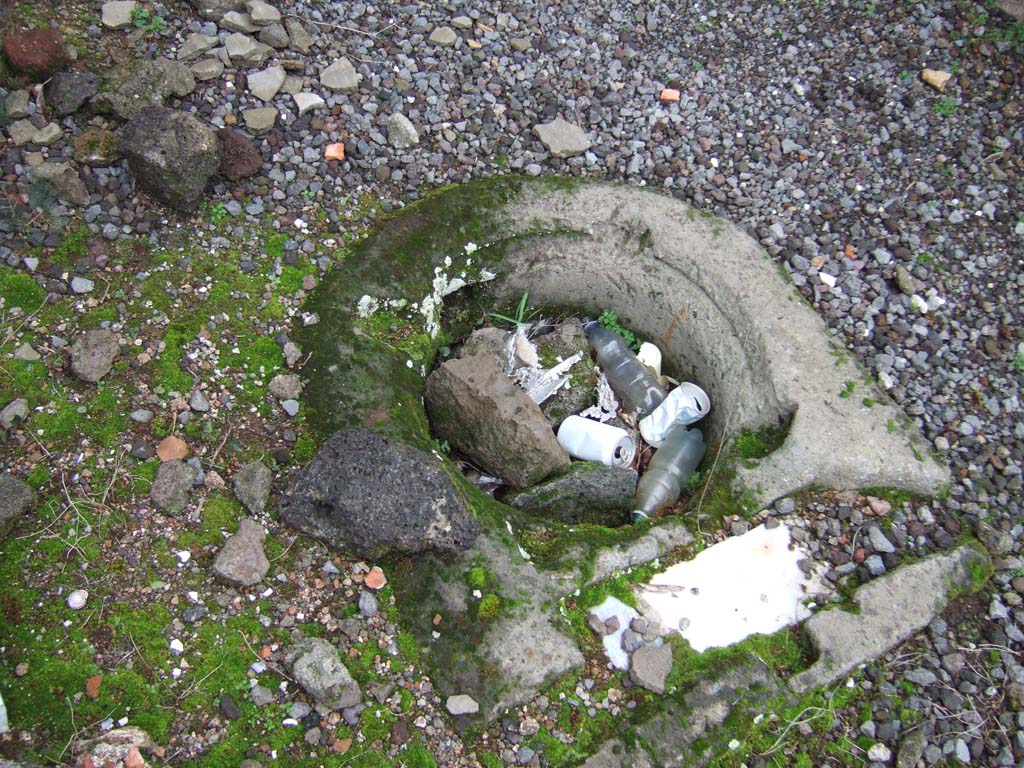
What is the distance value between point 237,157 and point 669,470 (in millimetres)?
2400

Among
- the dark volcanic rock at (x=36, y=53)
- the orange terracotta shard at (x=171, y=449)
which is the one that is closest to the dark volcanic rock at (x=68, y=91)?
the dark volcanic rock at (x=36, y=53)

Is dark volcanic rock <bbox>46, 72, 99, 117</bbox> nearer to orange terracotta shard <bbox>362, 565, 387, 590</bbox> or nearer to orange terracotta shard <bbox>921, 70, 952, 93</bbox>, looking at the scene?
orange terracotta shard <bbox>362, 565, 387, 590</bbox>

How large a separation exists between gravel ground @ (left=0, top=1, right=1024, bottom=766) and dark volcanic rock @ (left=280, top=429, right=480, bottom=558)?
209 mm

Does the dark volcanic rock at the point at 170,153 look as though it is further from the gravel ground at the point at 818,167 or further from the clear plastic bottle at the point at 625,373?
the clear plastic bottle at the point at 625,373

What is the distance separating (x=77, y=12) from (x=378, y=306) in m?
2.13

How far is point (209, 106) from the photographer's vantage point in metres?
3.63

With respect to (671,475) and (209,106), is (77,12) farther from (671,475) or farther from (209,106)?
(671,475)

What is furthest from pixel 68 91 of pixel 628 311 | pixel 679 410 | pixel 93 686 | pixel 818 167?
pixel 818 167

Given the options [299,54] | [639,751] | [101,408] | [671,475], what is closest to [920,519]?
[671,475]

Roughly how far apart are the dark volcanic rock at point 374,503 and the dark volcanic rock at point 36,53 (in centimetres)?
230

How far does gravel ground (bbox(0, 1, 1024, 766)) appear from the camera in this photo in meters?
3.04

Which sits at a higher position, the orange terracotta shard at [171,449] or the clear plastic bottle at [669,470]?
the orange terracotta shard at [171,449]

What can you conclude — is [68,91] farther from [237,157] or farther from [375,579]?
[375,579]

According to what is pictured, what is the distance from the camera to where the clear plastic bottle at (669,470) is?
3.42m
